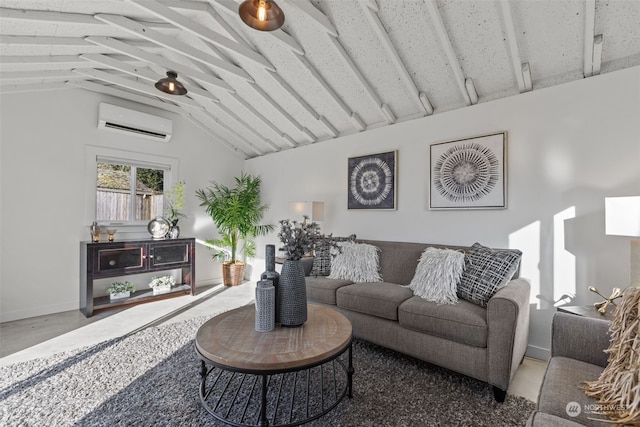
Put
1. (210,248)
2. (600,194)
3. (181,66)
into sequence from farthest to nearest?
(210,248), (181,66), (600,194)

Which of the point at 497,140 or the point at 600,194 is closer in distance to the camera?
the point at 600,194

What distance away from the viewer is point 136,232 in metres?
4.14

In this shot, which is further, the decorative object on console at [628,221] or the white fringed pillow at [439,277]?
the white fringed pillow at [439,277]

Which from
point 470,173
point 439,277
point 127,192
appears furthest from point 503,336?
point 127,192

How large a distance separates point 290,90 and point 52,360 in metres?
3.27

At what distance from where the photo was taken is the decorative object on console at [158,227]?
4.10 meters

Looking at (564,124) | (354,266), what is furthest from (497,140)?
(354,266)

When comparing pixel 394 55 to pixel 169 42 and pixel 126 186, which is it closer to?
pixel 169 42

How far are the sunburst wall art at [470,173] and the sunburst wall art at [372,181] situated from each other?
0.48 m

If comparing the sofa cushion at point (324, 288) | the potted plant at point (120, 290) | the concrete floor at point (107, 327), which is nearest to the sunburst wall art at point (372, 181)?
the sofa cushion at point (324, 288)

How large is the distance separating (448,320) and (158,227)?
3871 millimetres

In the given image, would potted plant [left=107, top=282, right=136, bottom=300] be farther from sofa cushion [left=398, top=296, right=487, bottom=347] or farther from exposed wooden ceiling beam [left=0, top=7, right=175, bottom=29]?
sofa cushion [left=398, top=296, right=487, bottom=347]

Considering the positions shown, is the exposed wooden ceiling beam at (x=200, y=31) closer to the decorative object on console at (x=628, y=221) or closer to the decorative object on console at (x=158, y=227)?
the decorative object on console at (x=158, y=227)

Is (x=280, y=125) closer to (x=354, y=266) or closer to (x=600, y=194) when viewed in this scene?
(x=354, y=266)
